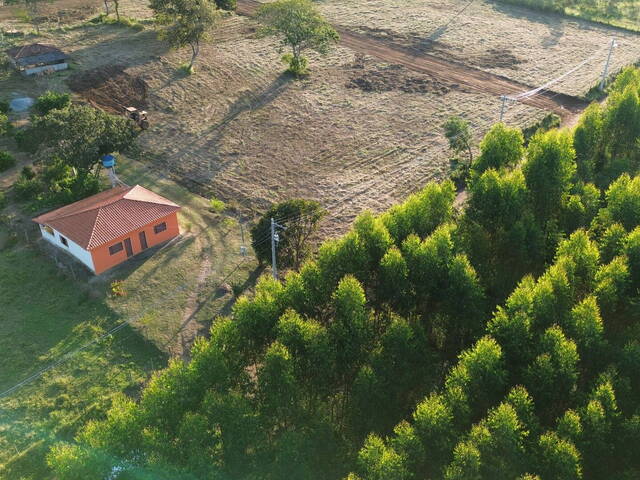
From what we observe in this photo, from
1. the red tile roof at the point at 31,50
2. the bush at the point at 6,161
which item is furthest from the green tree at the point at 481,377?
the red tile roof at the point at 31,50

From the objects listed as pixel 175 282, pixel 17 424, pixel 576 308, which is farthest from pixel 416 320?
pixel 17 424

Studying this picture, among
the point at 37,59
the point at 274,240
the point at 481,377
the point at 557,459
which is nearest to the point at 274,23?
the point at 37,59

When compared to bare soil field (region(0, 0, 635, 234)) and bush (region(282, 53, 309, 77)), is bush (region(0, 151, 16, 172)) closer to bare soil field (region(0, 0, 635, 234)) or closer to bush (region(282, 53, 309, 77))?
bare soil field (region(0, 0, 635, 234))

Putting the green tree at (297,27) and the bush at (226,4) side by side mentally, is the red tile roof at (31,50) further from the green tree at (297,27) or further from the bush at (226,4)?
the bush at (226,4)

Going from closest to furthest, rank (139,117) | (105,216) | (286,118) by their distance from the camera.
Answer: (105,216), (139,117), (286,118)

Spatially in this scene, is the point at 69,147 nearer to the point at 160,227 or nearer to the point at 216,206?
the point at 160,227

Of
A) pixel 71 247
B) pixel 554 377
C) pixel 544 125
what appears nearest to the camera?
pixel 554 377

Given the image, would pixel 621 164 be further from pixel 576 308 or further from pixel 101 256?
pixel 101 256
